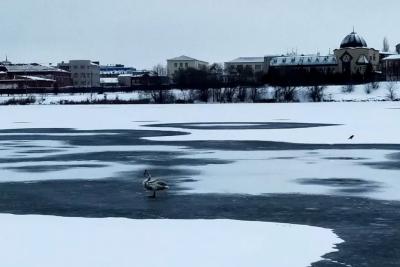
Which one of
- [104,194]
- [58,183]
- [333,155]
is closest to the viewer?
[104,194]

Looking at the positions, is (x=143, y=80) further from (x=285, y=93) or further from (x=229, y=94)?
(x=285, y=93)

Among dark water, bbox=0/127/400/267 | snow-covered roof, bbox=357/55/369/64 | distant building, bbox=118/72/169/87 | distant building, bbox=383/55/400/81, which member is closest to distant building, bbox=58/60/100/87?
distant building, bbox=118/72/169/87

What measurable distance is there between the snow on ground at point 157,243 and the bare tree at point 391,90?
78.6 metres

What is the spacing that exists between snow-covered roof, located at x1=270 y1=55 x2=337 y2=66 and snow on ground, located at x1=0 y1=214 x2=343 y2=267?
13398 cm

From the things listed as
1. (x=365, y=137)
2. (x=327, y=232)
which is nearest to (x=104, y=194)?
(x=327, y=232)

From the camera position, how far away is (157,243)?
10.2 metres

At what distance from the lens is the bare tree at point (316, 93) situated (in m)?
88.3

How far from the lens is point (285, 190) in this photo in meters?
15.3

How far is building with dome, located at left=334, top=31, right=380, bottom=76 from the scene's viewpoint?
132875mm

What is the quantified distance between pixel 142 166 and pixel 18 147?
327 inches

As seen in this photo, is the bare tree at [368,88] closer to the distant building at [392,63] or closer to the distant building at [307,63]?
the distant building at [392,63]

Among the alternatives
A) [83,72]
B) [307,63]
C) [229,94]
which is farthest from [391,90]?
[83,72]

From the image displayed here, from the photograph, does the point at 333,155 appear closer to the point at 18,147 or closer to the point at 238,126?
the point at 18,147

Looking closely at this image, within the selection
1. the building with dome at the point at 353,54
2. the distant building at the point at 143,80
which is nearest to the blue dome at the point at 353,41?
the building with dome at the point at 353,54
